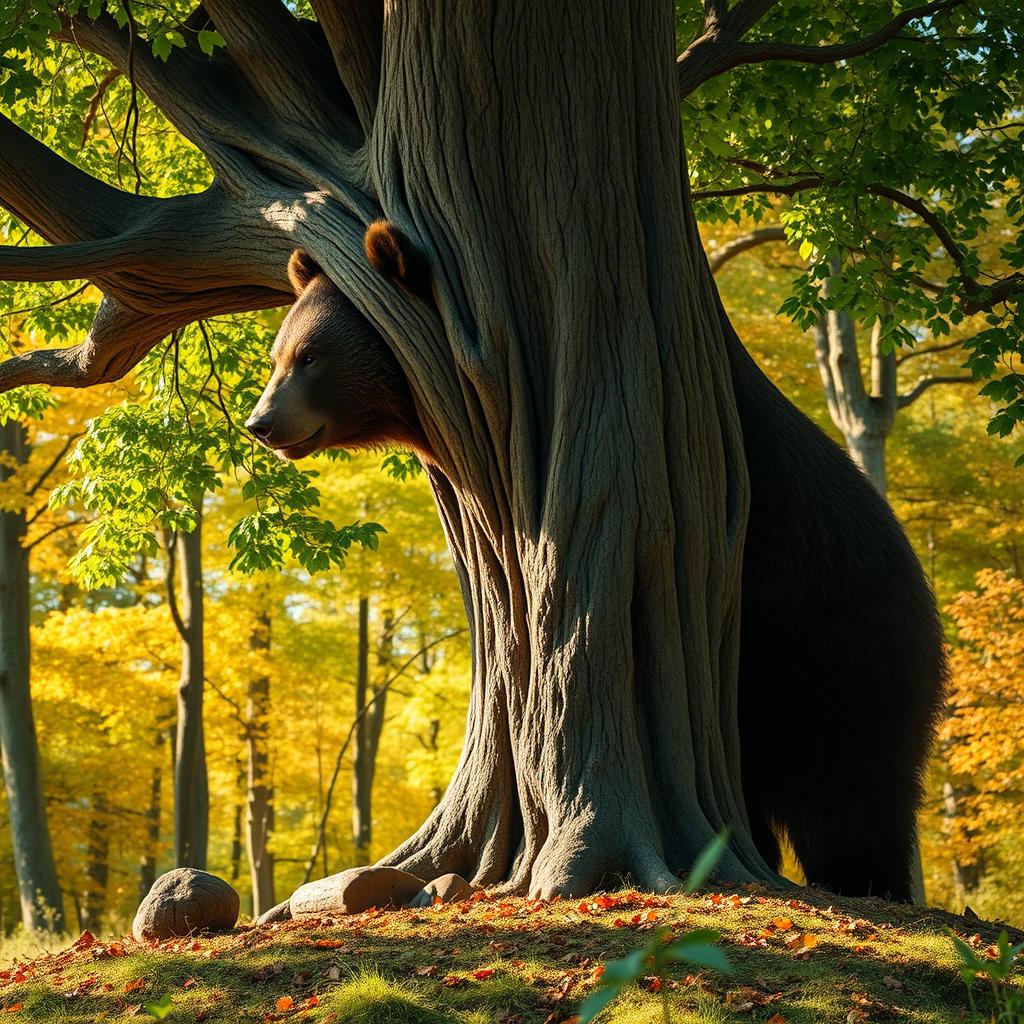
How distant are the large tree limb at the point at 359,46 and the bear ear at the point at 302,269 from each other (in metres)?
0.84

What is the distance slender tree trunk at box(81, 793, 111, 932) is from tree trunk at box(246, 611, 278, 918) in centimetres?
313

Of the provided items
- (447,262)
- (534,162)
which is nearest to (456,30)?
(534,162)

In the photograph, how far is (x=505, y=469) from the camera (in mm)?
5629

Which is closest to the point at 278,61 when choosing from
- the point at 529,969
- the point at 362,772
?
the point at 529,969

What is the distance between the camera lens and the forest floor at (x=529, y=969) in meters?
3.61

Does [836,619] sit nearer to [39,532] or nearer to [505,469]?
[505,469]

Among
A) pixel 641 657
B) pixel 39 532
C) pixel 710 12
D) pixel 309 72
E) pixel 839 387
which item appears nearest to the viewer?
pixel 641 657

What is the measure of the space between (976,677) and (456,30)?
11997mm

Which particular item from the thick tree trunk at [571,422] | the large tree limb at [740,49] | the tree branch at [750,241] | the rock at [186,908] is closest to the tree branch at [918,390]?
the tree branch at [750,241]

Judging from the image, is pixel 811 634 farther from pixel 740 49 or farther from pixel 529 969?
pixel 740 49

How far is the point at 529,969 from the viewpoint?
152 inches

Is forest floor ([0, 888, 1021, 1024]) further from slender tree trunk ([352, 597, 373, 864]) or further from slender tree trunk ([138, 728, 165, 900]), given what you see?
slender tree trunk ([138, 728, 165, 900])

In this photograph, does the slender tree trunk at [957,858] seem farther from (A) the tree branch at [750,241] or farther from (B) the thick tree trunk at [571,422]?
(B) the thick tree trunk at [571,422]

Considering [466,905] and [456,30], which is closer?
[466,905]
